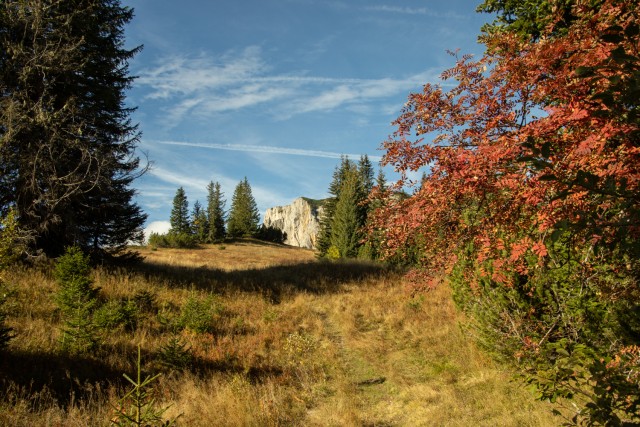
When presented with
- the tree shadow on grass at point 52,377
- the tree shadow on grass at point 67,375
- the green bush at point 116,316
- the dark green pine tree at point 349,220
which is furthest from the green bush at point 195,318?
the dark green pine tree at point 349,220

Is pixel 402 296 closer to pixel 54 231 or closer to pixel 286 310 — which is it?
pixel 286 310

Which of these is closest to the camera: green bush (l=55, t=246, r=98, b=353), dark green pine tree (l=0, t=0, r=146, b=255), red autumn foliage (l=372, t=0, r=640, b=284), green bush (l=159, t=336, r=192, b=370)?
red autumn foliage (l=372, t=0, r=640, b=284)

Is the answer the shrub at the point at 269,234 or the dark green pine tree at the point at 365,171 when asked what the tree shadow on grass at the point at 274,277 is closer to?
the dark green pine tree at the point at 365,171

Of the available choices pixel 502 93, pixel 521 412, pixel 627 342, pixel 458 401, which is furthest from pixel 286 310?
A: pixel 502 93

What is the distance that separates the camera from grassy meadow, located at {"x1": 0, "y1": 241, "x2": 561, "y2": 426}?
6.09m

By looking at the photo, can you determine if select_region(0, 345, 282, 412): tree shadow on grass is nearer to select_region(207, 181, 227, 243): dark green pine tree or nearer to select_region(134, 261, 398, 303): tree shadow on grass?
select_region(134, 261, 398, 303): tree shadow on grass

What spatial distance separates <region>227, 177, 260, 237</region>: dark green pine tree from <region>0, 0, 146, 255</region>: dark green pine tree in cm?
6004

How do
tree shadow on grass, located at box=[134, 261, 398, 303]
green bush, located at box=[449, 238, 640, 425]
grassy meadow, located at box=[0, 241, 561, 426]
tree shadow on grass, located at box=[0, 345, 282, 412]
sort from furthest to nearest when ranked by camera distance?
tree shadow on grass, located at box=[134, 261, 398, 303] < grassy meadow, located at box=[0, 241, 561, 426] < tree shadow on grass, located at box=[0, 345, 282, 412] < green bush, located at box=[449, 238, 640, 425]

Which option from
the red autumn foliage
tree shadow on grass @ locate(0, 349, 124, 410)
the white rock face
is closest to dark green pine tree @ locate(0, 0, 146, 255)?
tree shadow on grass @ locate(0, 349, 124, 410)

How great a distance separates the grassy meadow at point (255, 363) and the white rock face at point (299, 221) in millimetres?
110233

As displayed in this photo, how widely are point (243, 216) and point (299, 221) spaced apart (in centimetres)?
7067

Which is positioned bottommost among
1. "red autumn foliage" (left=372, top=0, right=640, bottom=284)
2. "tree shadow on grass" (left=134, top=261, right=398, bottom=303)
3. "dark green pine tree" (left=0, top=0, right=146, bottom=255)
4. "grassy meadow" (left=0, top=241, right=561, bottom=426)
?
"grassy meadow" (left=0, top=241, right=561, bottom=426)

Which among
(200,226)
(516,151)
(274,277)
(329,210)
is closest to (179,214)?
(200,226)

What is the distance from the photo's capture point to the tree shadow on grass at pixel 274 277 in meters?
15.7
